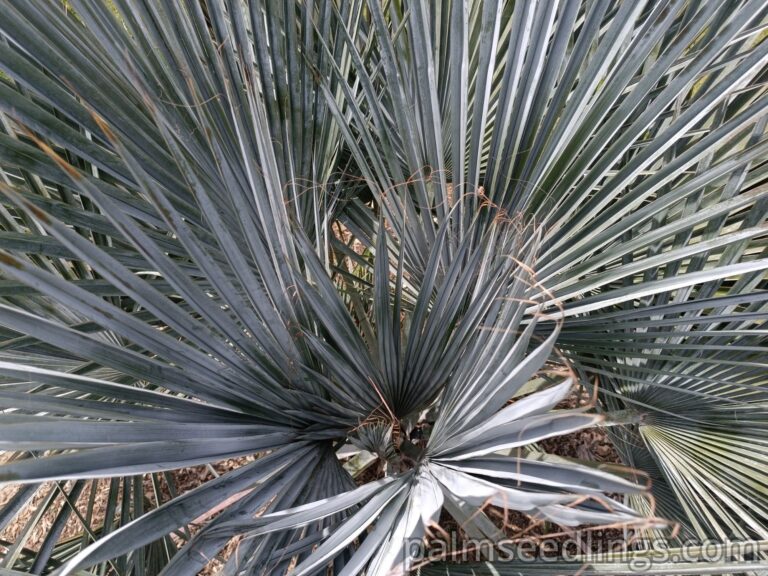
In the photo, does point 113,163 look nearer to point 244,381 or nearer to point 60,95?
point 60,95

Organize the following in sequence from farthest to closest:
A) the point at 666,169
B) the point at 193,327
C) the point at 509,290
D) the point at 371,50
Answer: the point at 371,50, the point at 666,169, the point at 509,290, the point at 193,327

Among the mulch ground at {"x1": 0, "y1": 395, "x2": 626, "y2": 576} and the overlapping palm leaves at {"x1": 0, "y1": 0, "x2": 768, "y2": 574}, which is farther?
the mulch ground at {"x1": 0, "y1": 395, "x2": 626, "y2": 576}

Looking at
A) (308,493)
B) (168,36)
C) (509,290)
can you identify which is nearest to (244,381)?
(308,493)

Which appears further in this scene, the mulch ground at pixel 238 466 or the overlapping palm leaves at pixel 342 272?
Answer: the mulch ground at pixel 238 466

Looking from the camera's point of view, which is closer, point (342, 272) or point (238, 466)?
point (342, 272)

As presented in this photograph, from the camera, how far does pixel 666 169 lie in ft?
3.04

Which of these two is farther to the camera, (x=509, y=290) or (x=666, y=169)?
(x=666, y=169)

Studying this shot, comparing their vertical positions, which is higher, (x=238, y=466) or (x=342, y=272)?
(x=342, y=272)

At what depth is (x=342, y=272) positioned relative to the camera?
1246 mm

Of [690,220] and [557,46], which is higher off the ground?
[557,46]

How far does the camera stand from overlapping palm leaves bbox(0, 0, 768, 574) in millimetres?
639

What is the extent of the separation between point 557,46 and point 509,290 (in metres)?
0.42

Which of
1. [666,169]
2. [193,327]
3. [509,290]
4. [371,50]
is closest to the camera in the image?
[193,327]

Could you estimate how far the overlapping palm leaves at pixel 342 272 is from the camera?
0.64 m
